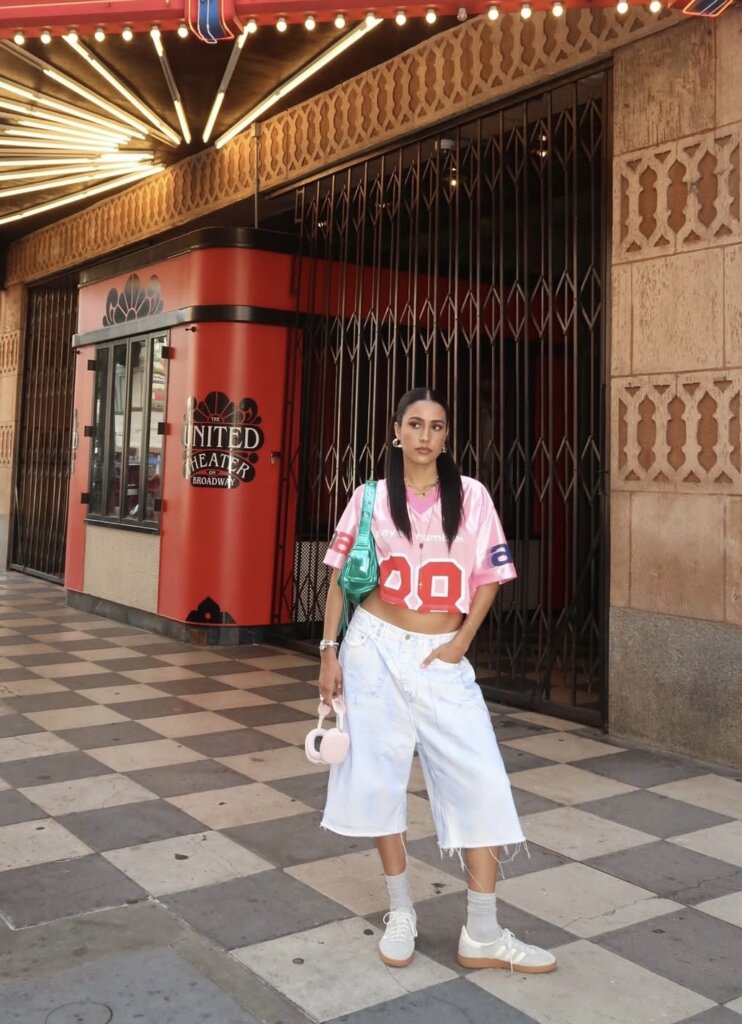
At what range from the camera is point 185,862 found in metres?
3.44

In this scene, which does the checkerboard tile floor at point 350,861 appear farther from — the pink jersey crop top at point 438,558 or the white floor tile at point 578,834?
the pink jersey crop top at point 438,558

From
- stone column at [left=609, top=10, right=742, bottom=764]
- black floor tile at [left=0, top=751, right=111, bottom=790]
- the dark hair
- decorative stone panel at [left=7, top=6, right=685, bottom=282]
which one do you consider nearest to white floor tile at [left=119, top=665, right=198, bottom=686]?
black floor tile at [left=0, top=751, right=111, bottom=790]

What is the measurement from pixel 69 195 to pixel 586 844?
933 cm

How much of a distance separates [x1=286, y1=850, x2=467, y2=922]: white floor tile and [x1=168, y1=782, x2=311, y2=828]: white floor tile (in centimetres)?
53

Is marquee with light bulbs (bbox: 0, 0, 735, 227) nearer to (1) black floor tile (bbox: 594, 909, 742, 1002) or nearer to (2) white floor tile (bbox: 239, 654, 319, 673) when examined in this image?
(1) black floor tile (bbox: 594, 909, 742, 1002)

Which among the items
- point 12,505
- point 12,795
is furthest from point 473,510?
point 12,505

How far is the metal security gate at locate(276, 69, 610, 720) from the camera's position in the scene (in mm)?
5934

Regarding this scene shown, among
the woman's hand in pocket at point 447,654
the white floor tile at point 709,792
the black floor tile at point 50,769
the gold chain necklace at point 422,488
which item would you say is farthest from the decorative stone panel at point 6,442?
the woman's hand in pocket at point 447,654

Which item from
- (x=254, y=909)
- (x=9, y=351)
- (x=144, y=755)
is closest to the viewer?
(x=254, y=909)

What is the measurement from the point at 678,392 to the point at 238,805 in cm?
294

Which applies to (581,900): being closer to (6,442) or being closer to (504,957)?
(504,957)

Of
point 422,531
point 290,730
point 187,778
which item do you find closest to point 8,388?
point 290,730

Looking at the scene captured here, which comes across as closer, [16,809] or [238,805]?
[16,809]

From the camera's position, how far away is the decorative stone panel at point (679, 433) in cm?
480
